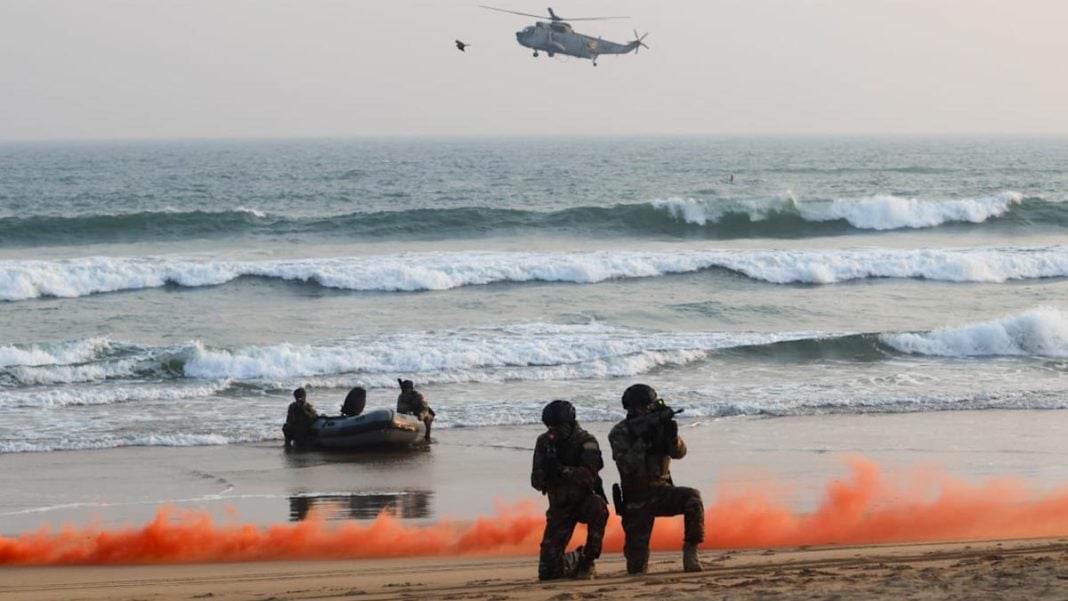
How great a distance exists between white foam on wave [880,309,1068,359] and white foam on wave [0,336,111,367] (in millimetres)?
14153

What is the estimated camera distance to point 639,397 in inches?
331

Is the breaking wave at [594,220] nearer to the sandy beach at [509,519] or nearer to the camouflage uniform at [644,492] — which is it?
the sandy beach at [509,519]

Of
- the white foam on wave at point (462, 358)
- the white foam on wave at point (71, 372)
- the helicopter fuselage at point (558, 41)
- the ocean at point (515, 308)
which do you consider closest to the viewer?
the ocean at point (515, 308)

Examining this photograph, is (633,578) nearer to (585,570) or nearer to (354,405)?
(585,570)

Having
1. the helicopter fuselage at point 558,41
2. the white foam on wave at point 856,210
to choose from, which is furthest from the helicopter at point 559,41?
the white foam on wave at point 856,210

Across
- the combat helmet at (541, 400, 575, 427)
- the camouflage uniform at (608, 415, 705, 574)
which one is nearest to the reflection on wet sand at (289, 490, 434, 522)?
the camouflage uniform at (608, 415, 705, 574)

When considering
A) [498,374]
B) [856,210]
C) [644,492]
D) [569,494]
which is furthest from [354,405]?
[856,210]

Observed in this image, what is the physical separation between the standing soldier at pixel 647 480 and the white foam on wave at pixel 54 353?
52.8 ft

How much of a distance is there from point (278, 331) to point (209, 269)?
8.30m

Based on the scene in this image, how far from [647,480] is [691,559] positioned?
0.58 m

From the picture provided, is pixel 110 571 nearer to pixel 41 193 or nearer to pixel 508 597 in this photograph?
pixel 508 597

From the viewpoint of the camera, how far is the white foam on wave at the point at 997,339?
2345 centimetres

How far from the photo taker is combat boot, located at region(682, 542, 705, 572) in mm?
8438

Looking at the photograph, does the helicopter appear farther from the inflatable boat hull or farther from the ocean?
the inflatable boat hull
